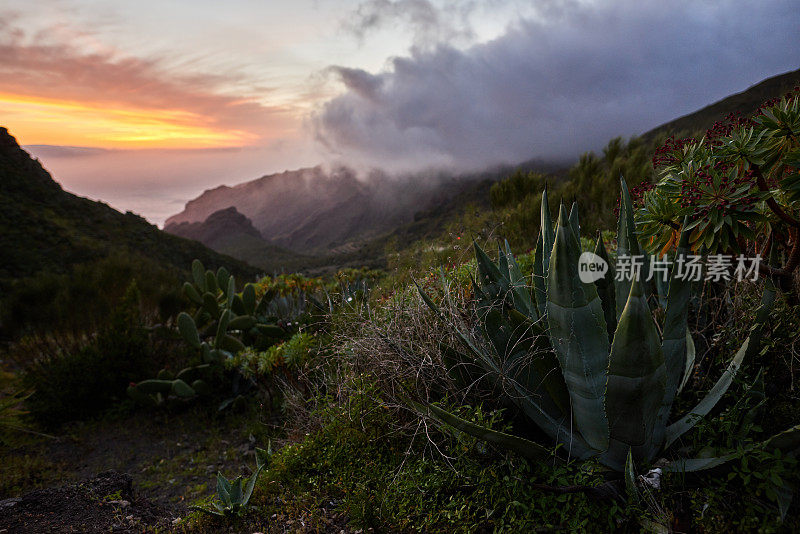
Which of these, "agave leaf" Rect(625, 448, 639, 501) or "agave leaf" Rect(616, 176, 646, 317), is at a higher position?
"agave leaf" Rect(616, 176, 646, 317)

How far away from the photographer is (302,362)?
4359 millimetres

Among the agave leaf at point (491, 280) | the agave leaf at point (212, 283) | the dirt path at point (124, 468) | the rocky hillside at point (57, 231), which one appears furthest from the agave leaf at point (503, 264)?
the rocky hillside at point (57, 231)

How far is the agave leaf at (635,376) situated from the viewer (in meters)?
1.80

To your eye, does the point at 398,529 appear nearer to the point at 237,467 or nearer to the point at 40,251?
the point at 237,467

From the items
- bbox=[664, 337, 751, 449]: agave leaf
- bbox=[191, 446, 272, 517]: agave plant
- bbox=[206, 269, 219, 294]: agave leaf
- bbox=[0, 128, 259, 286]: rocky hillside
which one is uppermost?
bbox=[0, 128, 259, 286]: rocky hillside

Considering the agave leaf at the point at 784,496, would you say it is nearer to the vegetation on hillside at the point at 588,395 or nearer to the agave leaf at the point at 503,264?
the vegetation on hillside at the point at 588,395

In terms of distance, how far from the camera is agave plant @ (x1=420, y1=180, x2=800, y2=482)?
1.91 metres

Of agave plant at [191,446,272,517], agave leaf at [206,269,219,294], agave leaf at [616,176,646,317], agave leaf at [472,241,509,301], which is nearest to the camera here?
agave leaf at [616,176,646,317]

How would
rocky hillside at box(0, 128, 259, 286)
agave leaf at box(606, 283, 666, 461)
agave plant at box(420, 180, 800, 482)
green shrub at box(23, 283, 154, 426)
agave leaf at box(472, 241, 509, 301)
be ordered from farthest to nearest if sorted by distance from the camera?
1. rocky hillside at box(0, 128, 259, 286)
2. green shrub at box(23, 283, 154, 426)
3. agave leaf at box(472, 241, 509, 301)
4. agave plant at box(420, 180, 800, 482)
5. agave leaf at box(606, 283, 666, 461)

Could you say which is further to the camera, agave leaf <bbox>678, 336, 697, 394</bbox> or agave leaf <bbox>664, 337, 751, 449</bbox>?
agave leaf <bbox>678, 336, 697, 394</bbox>

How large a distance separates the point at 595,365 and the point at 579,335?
17cm

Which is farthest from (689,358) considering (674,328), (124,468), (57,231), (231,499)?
(57,231)

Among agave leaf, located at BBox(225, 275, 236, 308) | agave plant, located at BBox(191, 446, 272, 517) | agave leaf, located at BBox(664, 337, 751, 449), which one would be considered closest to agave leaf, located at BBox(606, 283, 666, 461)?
agave leaf, located at BBox(664, 337, 751, 449)

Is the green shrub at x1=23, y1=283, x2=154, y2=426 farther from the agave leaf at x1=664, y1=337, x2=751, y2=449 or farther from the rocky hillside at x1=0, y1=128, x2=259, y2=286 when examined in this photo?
the rocky hillside at x1=0, y1=128, x2=259, y2=286
